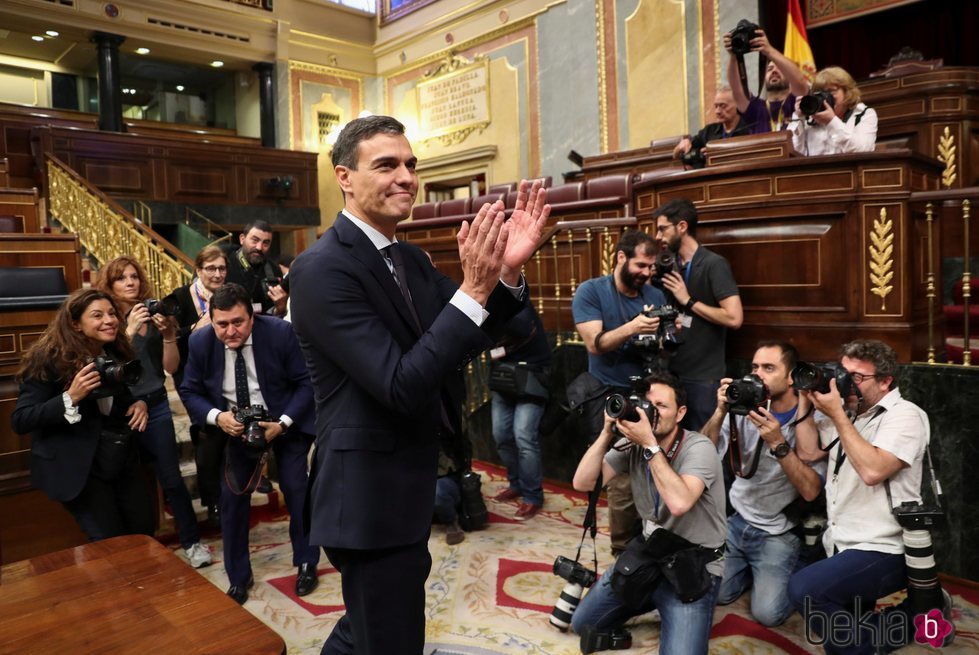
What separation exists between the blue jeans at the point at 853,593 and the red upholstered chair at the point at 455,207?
5.74 m

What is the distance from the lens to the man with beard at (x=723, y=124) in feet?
12.8

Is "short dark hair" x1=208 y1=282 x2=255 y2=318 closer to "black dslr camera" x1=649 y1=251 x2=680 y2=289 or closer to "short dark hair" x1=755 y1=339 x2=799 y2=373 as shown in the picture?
"black dslr camera" x1=649 y1=251 x2=680 y2=289

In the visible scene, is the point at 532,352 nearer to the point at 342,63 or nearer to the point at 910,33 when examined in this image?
the point at 910,33

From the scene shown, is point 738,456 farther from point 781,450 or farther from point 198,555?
point 198,555

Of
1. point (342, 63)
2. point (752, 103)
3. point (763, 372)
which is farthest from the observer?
point (342, 63)

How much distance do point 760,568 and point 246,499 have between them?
199cm

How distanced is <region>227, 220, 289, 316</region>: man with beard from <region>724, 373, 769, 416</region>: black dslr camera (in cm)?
247

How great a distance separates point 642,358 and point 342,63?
1071 cm

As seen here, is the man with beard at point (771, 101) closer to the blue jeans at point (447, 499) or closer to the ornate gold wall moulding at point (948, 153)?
the ornate gold wall moulding at point (948, 153)

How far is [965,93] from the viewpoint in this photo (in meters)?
5.09

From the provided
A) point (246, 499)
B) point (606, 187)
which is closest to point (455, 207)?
point (606, 187)

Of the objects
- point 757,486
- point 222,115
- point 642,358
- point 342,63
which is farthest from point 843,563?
point 222,115

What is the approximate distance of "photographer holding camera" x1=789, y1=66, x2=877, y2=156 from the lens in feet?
10.8

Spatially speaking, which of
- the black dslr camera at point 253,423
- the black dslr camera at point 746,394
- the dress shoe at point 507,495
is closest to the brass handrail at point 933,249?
the black dslr camera at point 746,394
